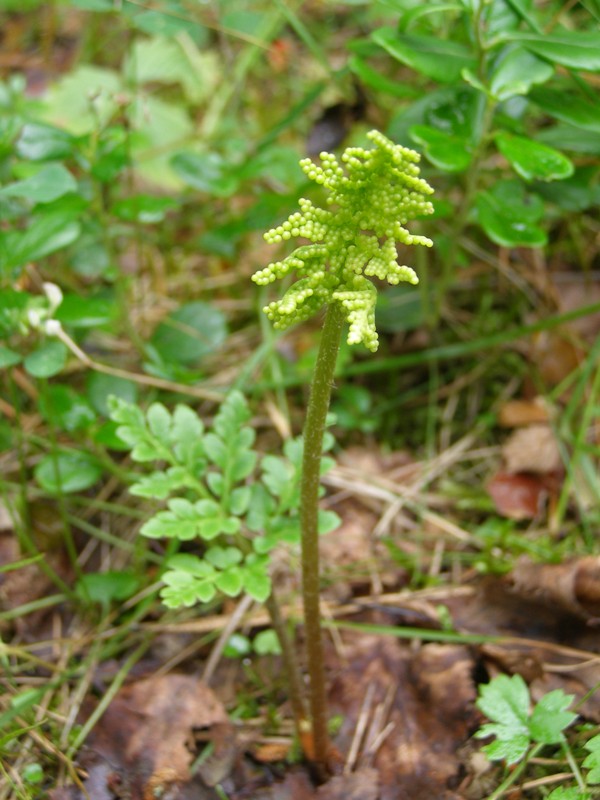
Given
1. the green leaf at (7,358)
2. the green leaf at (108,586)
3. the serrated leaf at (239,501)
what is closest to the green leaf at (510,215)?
the serrated leaf at (239,501)

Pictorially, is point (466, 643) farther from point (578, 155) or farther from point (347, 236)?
point (578, 155)

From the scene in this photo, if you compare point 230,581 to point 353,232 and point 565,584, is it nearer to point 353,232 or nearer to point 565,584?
point 353,232

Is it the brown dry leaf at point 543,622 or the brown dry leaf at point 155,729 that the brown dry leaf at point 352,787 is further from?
the brown dry leaf at point 543,622

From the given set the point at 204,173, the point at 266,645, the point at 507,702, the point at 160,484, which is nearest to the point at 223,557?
the point at 160,484

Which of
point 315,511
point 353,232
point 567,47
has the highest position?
point 567,47

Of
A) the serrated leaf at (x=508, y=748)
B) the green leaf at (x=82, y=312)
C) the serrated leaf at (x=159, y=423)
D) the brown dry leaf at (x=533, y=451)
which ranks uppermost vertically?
the green leaf at (x=82, y=312)

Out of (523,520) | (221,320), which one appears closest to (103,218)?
(221,320)
